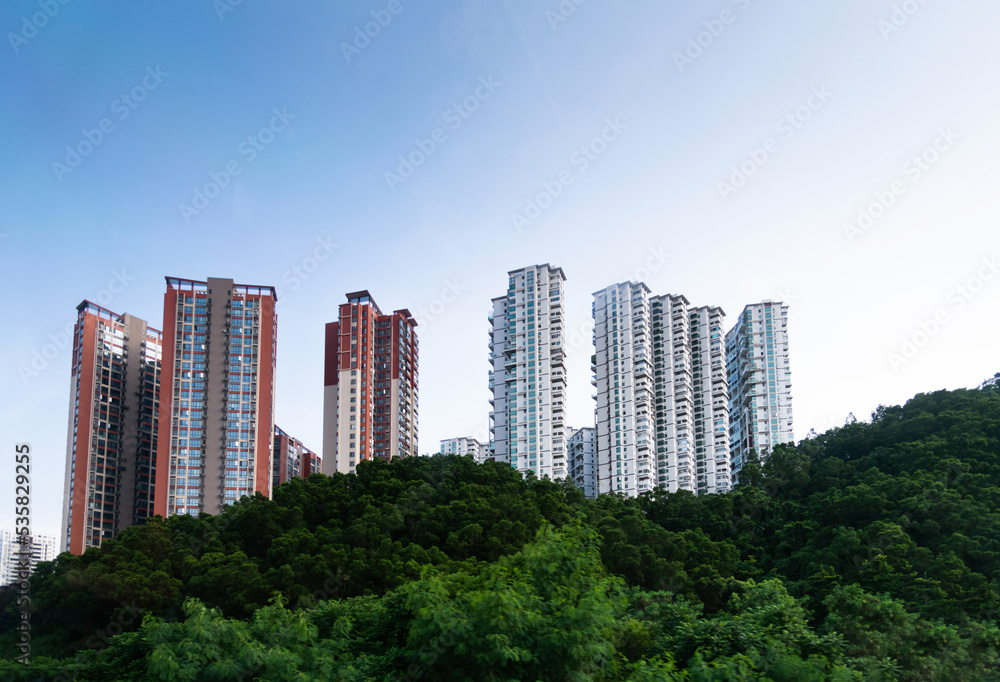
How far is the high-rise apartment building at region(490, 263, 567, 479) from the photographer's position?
54.5 m

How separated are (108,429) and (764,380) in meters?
44.0

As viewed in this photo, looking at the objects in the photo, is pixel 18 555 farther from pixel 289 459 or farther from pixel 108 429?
pixel 289 459

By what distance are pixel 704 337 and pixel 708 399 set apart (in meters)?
4.51

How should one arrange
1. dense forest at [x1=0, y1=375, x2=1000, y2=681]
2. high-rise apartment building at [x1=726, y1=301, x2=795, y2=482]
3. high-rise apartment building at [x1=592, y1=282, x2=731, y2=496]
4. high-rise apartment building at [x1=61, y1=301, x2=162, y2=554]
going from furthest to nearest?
1. high-rise apartment building at [x1=592, y1=282, x2=731, y2=496]
2. high-rise apartment building at [x1=726, y1=301, x2=795, y2=482]
3. high-rise apartment building at [x1=61, y1=301, x2=162, y2=554]
4. dense forest at [x1=0, y1=375, x2=1000, y2=681]

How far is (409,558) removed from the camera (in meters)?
20.7

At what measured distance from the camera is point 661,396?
56750mm

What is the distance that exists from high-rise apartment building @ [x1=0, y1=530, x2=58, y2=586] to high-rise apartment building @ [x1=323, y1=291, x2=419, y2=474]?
17.5 m

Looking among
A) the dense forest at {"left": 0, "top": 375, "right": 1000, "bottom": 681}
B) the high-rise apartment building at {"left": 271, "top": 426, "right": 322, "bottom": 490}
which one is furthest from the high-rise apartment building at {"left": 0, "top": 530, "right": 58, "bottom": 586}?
the high-rise apartment building at {"left": 271, "top": 426, "right": 322, "bottom": 490}

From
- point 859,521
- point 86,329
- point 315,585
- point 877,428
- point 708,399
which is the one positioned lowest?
point 315,585

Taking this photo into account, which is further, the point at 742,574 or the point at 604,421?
the point at 604,421

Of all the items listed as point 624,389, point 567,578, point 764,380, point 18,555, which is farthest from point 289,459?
point 567,578

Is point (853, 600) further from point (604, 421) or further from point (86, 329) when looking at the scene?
point (86, 329)

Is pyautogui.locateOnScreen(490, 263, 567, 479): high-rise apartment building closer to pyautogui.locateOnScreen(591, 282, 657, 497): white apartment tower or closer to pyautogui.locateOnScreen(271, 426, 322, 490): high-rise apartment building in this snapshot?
pyautogui.locateOnScreen(591, 282, 657, 497): white apartment tower

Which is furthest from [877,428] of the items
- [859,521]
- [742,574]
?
[742,574]
